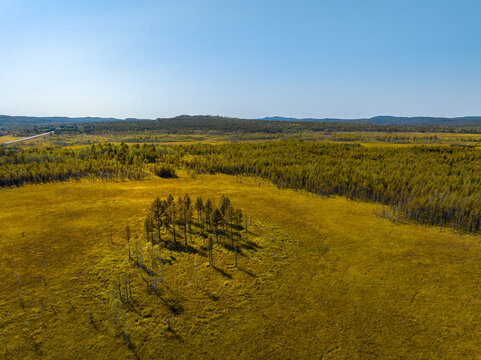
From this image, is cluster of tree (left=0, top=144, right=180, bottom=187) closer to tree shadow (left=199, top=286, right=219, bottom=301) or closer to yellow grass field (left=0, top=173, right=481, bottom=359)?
yellow grass field (left=0, top=173, right=481, bottom=359)

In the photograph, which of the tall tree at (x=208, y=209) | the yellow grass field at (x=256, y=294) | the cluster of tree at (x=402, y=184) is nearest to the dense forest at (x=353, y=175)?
the cluster of tree at (x=402, y=184)

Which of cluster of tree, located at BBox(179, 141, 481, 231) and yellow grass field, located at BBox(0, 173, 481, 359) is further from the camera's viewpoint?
cluster of tree, located at BBox(179, 141, 481, 231)

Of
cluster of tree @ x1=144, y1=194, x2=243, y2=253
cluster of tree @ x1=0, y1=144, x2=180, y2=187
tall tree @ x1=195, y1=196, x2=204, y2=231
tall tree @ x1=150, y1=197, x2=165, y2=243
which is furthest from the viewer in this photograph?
cluster of tree @ x1=0, y1=144, x2=180, y2=187

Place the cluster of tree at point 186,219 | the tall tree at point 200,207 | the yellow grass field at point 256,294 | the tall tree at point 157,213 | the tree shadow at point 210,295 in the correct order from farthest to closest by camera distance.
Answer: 1. the tall tree at point 200,207
2. the cluster of tree at point 186,219
3. the tall tree at point 157,213
4. the tree shadow at point 210,295
5. the yellow grass field at point 256,294

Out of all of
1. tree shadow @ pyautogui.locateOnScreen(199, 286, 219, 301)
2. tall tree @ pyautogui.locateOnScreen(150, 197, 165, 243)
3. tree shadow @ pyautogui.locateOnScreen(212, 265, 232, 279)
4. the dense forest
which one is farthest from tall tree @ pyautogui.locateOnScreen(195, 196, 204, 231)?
the dense forest

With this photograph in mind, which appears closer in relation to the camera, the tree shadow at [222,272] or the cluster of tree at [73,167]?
the tree shadow at [222,272]

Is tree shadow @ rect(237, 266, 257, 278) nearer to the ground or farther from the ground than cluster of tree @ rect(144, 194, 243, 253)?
nearer to the ground

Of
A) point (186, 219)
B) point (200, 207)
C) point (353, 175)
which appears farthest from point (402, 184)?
point (186, 219)

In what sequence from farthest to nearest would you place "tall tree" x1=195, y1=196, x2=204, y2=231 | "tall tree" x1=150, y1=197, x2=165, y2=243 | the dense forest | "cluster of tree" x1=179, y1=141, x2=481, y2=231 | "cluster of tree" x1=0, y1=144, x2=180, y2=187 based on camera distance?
1. "cluster of tree" x1=0, y1=144, x2=180, y2=187
2. the dense forest
3. "cluster of tree" x1=179, y1=141, x2=481, y2=231
4. "tall tree" x1=195, y1=196, x2=204, y2=231
5. "tall tree" x1=150, y1=197, x2=165, y2=243

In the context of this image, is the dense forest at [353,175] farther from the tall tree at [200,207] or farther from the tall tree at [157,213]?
the tall tree at [157,213]

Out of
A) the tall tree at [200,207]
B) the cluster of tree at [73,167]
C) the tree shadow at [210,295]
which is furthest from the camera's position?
the cluster of tree at [73,167]
